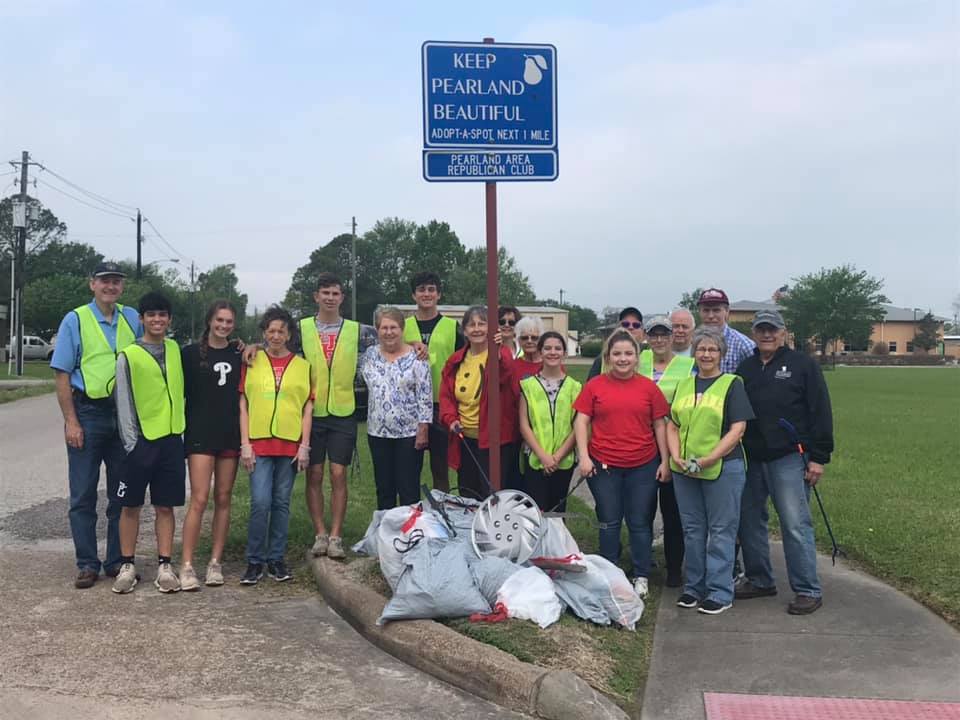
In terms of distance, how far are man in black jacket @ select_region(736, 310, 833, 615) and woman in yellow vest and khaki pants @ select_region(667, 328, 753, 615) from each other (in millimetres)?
185

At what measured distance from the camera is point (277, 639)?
470 centimetres

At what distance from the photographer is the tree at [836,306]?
7200 cm

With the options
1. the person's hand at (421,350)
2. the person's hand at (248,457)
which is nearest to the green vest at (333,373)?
the person's hand at (421,350)

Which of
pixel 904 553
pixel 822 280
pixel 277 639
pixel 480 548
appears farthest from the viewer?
pixel 822 280

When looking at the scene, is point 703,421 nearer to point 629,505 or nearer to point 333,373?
point 629,505

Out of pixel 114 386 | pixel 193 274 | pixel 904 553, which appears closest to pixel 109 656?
pixel 114 386

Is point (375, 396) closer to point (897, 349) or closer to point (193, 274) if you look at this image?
point (193, 274)

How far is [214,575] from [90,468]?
108cm

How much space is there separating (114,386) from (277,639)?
201 centimetres

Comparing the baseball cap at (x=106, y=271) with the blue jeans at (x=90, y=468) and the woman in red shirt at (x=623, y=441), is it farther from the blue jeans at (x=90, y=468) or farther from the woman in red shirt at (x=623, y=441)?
the woman in red shirt at (x=623, y=441)

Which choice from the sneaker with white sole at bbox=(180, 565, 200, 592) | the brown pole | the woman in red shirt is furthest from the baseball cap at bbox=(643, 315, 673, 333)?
the sneaker with white sole at bbox=(180, 565, 200, 592)

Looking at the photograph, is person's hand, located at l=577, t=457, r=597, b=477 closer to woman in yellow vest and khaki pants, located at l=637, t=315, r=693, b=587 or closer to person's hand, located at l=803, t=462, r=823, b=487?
woman in yellow vest and khaki pants, located at l=637, t=315, r=693, b=587

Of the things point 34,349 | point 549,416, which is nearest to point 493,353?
point 549,416

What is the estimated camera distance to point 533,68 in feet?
16.9
